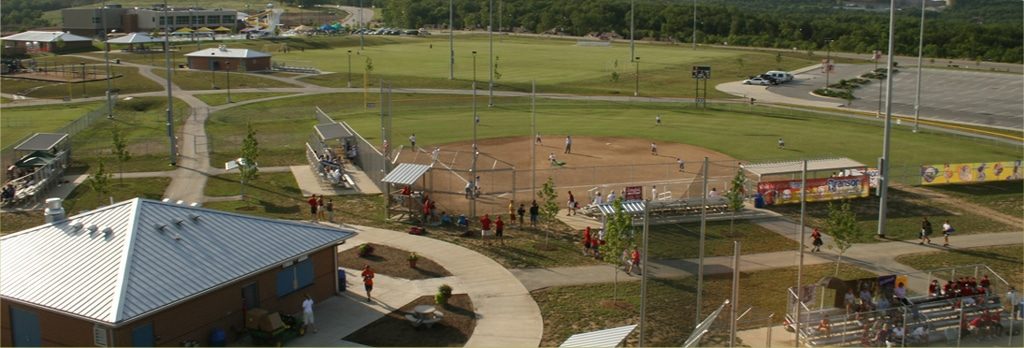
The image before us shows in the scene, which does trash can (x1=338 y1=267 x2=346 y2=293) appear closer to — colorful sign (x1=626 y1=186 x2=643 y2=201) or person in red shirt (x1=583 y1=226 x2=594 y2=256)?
person in red shirt (x1=583 y1=226 x2=594 y2=256)

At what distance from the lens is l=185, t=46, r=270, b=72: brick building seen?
4791 inches

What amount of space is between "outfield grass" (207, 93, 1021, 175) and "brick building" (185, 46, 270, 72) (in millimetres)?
28972

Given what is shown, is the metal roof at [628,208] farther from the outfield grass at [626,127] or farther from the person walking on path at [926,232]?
the outfield grass at [626,127]

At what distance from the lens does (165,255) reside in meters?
28.8

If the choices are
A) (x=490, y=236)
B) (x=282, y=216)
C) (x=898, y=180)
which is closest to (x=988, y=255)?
(x=898, y=180)

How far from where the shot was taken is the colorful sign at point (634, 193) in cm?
4753

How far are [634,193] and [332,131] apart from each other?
23.4m

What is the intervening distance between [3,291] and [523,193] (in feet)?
95.1

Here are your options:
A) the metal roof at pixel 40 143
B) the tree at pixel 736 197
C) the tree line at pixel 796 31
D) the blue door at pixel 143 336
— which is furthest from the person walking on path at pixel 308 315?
the tree line at pixel 796 31

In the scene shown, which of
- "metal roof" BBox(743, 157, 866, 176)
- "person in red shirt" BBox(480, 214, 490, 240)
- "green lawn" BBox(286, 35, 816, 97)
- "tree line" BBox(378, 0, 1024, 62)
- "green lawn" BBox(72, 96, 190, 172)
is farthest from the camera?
"tree line" BBox(378, 0, 1024, 62)

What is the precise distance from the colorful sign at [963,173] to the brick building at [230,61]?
9161 cm

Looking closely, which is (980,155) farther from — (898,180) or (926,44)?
(926,44)

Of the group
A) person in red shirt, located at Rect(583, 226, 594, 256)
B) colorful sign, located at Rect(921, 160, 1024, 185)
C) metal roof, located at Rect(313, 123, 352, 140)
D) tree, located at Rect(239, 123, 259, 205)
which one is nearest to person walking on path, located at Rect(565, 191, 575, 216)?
person in red shirt, located at Rect(583, 226, 594, 256)

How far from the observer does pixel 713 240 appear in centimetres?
4266
